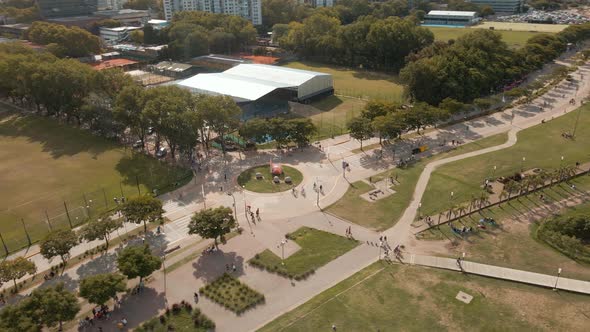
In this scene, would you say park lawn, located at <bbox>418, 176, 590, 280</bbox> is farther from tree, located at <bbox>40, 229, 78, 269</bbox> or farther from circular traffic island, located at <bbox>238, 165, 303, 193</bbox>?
tree, located at <bbox>40, 229, 78, 269</bbox>

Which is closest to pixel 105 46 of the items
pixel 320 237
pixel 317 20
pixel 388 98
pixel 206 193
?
pixel 317 20

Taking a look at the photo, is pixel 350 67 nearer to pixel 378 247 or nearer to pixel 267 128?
pixel 267 128

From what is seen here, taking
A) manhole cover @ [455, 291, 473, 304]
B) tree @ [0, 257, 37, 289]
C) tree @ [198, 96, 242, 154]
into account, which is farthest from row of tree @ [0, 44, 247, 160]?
manhole cover @ [455, 291, 473, 304]

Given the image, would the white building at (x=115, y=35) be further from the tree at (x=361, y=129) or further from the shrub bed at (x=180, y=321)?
the shrub bed at (x=180, y=321)

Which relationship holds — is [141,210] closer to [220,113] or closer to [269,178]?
[269,178]

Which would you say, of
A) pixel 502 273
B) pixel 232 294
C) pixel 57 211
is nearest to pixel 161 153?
pixel 57 211

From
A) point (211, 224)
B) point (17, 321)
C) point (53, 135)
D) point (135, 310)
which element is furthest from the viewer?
point (53, 135)
